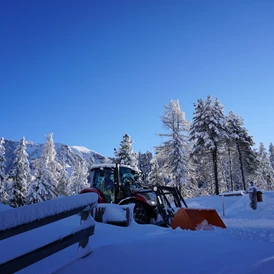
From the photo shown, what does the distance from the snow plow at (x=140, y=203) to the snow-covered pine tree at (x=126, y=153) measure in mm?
20039

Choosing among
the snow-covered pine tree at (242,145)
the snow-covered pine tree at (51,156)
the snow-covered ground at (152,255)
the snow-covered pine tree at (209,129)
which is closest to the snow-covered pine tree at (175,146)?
the snow-covered pine tree at (209,129)

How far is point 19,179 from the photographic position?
2756cm

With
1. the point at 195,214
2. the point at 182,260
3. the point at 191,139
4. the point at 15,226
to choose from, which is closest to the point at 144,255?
the point at 182,260

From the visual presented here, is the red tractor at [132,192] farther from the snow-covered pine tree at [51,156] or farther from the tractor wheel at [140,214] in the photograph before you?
the snow-covered pine tree at [51,156]

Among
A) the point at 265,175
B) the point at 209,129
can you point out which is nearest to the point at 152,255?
the point at 209,129

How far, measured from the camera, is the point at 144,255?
318 centimetres

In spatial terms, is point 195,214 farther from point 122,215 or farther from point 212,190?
point 212,190

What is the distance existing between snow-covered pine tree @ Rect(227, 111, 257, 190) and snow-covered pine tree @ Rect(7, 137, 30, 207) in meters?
29.3

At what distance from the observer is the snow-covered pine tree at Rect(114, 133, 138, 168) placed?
2991cm

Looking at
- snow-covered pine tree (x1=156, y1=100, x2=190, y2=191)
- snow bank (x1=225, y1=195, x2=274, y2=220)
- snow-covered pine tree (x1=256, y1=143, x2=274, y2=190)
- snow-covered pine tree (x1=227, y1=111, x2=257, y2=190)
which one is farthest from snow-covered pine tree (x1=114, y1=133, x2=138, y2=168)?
snow-covered pine tree (x1=256, y1=143, x2=274, y2=190)

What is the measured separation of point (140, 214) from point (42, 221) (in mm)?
5747

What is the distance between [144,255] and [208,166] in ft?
110

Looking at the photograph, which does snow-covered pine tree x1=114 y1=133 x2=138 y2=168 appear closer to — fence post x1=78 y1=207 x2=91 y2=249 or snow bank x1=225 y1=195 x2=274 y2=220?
snow bank x1=225 y1=195 x2=274 y2=220

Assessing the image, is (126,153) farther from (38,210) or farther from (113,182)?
(38,210)
